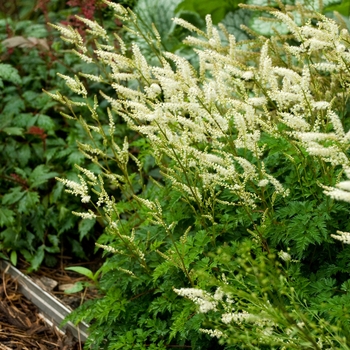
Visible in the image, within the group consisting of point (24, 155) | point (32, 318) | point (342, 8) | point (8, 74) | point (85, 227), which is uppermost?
point (342, 8)

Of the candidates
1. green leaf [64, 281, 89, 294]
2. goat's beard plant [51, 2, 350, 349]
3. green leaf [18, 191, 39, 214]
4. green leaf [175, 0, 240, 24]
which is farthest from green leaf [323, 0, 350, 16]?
green leaf [64, 281, 89, 294]

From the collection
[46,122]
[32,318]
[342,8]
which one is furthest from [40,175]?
[342,8]

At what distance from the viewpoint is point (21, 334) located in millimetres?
3225

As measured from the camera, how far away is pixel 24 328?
3279mm

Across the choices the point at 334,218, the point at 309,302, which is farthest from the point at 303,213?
the point at 309,302

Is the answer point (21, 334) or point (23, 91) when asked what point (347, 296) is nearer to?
point (21, 334)

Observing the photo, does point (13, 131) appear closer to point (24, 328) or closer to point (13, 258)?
point (13, 258)

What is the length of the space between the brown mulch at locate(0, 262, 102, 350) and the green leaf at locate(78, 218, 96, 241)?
12.3 inches

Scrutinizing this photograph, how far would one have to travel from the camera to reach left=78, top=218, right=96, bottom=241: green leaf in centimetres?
357

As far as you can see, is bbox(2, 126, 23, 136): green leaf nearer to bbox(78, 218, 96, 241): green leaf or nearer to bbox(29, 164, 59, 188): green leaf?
bbox(29, 164, 59, 188): green leaf

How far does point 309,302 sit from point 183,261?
48 centimetres

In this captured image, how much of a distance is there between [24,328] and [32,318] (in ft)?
0.33

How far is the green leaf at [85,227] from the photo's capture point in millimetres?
3574

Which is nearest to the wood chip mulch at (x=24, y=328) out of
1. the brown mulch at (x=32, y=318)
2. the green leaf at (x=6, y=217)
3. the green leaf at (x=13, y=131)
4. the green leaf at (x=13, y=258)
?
the brown mulch at (x=32, y=318)
